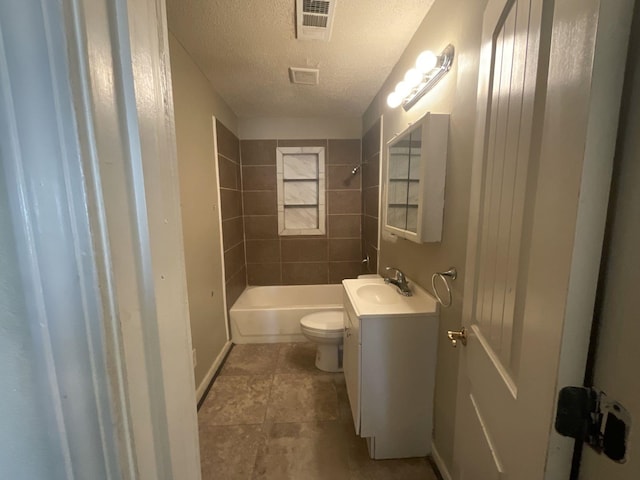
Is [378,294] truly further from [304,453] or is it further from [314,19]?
[314,19]

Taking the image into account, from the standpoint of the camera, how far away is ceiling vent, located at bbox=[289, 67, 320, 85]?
201 cm

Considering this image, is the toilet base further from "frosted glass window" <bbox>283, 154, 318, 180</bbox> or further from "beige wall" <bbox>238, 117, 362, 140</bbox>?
"beige wall" <bbox>238, 117, 362, 140</bbox>

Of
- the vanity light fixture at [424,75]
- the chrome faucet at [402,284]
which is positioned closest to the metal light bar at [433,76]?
the vanity light fixture at [424,75]

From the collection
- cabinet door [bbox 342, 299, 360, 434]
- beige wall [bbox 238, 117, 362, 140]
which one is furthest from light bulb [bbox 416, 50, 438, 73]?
beige wall [bbox 238, 117, 362, 140]

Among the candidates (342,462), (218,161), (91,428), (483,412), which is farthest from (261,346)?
(91,428)

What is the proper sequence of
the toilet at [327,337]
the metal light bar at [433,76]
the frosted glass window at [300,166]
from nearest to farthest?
1. the metal light bar at [433,76]
2. the toilet at [327,337]
3. the frosted glass window at [300,166]

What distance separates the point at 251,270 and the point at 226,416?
177 centimetres

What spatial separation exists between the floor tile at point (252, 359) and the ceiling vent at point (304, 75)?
2369 millimetres

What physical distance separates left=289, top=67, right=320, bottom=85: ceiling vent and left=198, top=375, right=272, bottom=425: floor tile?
2376 millimetres

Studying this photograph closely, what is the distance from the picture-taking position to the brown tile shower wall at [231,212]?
2558 millimetres

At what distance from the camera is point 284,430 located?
1.71 m

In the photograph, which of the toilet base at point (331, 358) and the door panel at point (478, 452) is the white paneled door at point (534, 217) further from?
the toilet base at point (331, 358)

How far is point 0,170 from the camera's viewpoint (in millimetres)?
301

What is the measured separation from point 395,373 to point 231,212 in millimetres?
2155
